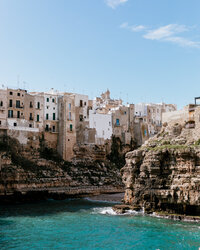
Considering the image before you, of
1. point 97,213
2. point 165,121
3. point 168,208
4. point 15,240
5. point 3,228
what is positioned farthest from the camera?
point 165,121

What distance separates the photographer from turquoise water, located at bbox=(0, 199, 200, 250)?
25.8m

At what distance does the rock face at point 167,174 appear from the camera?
35125mm

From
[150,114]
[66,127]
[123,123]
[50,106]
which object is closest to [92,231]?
[66,127]

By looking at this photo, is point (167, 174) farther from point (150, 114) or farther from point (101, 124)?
point (150, 114)

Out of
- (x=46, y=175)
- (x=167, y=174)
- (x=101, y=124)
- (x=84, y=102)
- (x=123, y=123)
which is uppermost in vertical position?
(x=84, y=102)

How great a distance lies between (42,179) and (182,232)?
107 feet

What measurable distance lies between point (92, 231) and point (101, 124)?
41.2 metres

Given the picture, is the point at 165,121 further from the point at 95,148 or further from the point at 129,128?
the point at 129,128

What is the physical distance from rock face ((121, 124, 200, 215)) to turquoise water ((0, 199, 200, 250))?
257 cm

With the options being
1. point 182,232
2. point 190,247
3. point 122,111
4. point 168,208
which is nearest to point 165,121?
point 168,208

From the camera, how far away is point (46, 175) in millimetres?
58344

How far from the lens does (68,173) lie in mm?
61625

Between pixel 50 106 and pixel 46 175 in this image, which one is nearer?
pixel 46 175

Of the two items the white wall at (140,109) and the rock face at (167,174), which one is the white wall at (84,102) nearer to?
the white wall at (140,109)
